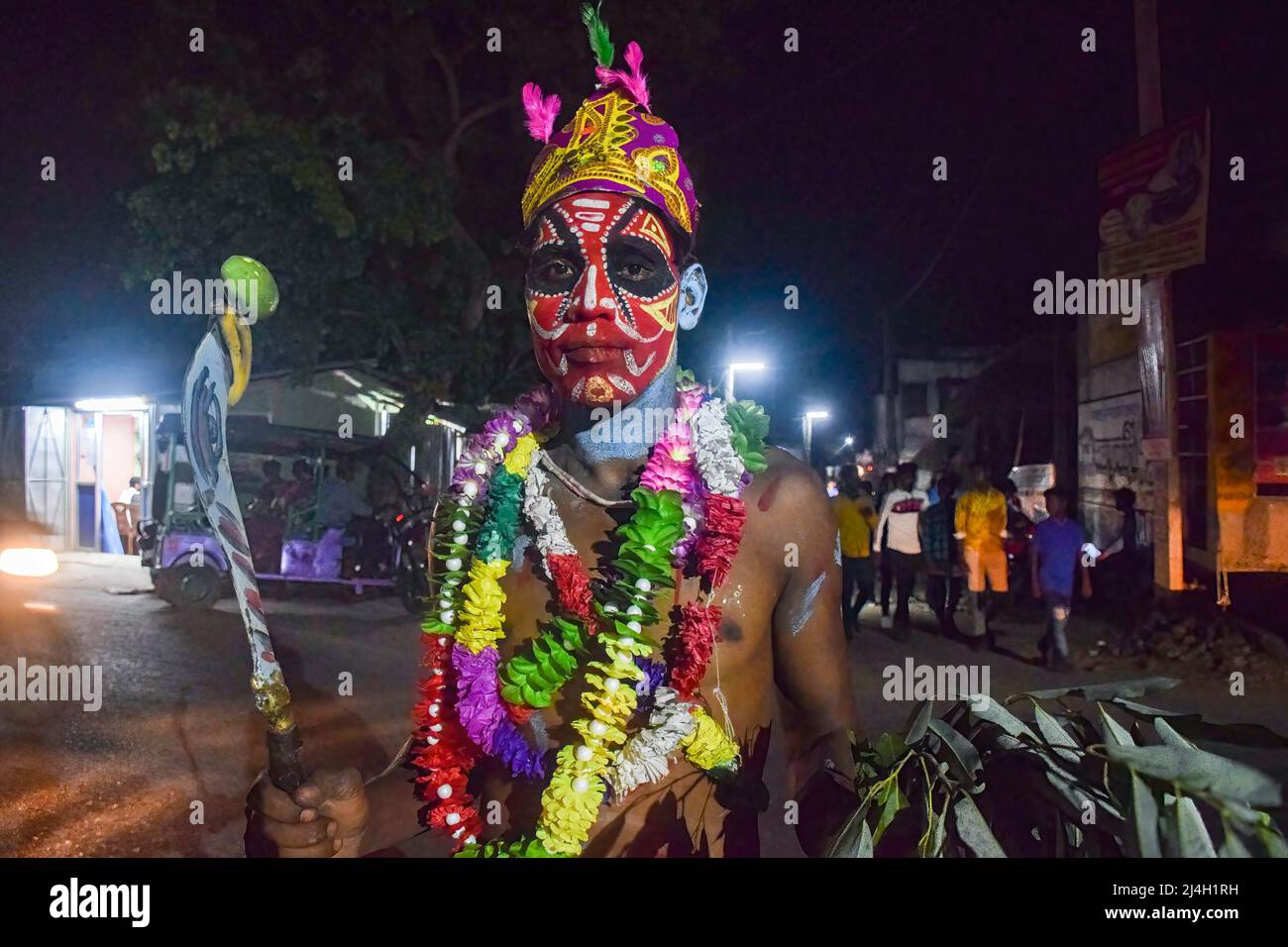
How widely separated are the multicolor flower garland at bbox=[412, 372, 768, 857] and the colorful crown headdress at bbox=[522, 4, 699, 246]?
56 cm

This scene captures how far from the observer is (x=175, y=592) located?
1141 centimetres

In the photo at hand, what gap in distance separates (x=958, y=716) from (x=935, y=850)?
339 millimetres

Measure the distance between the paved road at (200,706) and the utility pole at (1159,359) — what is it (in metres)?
1.22

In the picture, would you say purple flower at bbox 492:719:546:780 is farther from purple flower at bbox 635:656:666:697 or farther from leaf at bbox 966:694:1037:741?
leaf at bbox 966:694:1037:741

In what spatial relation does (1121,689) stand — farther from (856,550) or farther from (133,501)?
(133,501)

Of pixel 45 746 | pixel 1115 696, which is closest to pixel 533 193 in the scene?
pixel 1115 696

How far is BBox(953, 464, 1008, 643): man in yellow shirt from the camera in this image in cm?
959

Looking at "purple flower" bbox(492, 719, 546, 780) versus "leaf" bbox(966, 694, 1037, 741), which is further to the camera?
"purple flower" bbox(492, 719, 546, 780)

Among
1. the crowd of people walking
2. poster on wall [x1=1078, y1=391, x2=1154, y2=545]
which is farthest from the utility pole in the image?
poster on wall [x1=1078, y1=391, x2=1154, y2=545]

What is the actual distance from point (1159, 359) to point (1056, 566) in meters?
2.58

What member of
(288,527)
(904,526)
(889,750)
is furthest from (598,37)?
(288,527)

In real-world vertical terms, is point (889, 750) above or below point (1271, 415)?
below

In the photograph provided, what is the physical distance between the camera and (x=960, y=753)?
169cm
